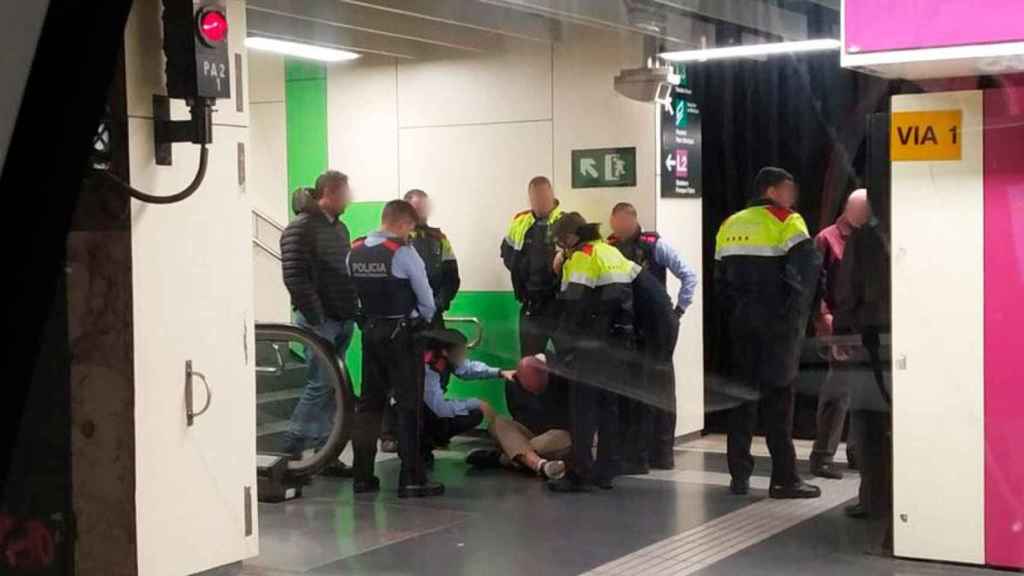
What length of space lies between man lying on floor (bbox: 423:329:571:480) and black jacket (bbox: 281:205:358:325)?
0.49 m

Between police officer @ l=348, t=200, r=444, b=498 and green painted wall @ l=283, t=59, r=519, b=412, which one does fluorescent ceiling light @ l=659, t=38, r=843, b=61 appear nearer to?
green painted wall @ l=283, t=59, r=519, b=412

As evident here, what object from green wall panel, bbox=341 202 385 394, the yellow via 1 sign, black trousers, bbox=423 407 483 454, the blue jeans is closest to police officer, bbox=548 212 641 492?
black trousers, bbox=423 407 483 454

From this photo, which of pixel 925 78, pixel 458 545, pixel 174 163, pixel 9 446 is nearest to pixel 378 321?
pixel 458 545

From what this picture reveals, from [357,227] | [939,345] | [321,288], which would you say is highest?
[357,227]

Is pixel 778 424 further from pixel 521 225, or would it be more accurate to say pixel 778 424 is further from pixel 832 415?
pixel 521 225

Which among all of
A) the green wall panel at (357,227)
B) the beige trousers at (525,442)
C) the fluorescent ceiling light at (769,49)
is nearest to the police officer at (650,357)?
the beige trousers at (525,442)

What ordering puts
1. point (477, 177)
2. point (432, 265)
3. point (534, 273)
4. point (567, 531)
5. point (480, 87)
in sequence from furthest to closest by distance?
→ point (477, 177) < point (480, 87) < point (534, 273) < point (432, 265) < point (567, 531)

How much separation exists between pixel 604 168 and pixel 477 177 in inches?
25.1

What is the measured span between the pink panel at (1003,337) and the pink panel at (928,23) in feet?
0.96

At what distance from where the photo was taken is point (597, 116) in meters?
6.70

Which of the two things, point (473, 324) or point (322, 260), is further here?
point (473, 324)

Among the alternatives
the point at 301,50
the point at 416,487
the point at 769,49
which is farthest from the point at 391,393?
the point at 769,49

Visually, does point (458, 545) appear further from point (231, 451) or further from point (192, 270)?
point (192, 270)

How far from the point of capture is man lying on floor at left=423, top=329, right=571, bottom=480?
5551 mm
